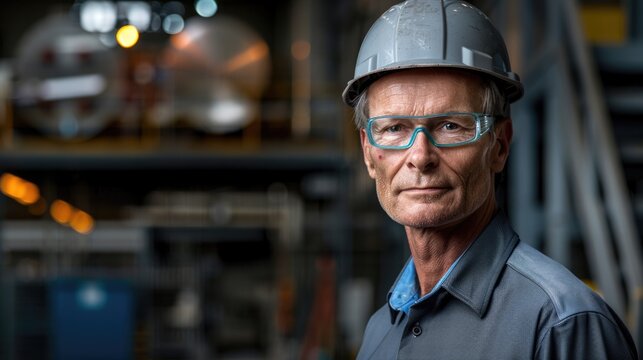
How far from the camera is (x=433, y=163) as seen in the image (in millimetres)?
1857

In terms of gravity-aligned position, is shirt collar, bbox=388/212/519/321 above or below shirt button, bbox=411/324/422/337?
above

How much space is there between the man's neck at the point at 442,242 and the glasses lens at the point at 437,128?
7.8 inches

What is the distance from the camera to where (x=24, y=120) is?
47.3 ft

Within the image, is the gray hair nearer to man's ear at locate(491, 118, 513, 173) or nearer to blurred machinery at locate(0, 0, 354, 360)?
man's ear at locate(491, 118, 513, 173)

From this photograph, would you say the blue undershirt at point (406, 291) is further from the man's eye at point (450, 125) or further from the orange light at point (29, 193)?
the orange light at point (29, 193)

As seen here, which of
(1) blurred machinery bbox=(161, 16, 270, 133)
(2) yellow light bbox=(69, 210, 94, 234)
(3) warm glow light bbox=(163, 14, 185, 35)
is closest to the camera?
(1) blurred machinery bbox=(161, 16, 270, 133)

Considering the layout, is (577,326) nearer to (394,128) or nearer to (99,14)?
(394,128)

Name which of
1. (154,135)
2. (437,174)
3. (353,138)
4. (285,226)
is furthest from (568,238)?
(285,226)

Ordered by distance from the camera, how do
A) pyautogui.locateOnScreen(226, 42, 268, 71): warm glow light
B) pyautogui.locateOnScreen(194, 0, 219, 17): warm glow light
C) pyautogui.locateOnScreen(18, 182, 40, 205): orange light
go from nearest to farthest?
pyautogui.locateOnScreen(226, 42, 268, 71): warm glow light < pyautogui.locateOnScreen(18, 182, 40, 205): orange light < pyautogui.locateOnScreen(194, 0, 219, 17): warm glow light

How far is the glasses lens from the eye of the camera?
1864 mm

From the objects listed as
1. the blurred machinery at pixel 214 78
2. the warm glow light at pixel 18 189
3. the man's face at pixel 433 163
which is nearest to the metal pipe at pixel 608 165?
the man's face at pixel 433 163

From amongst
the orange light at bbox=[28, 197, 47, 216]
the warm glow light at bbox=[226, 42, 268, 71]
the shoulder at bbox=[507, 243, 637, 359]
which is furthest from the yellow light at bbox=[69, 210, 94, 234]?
the shoulder at bbox=[507, 243, 637, 359]

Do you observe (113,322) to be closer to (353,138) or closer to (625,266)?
(353,138)

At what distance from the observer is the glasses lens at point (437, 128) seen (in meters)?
1.86
